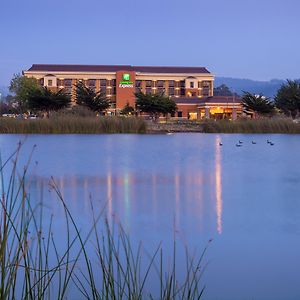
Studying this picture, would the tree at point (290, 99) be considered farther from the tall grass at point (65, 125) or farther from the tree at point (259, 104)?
the tall grass at point (65, 125)

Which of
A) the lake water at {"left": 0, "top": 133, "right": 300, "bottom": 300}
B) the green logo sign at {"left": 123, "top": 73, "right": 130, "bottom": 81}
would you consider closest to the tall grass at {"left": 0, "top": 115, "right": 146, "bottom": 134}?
the lake water at {"left": 0, "top": 133, "right": 300, "bottom": 300}

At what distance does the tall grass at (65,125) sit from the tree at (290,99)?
20.9m

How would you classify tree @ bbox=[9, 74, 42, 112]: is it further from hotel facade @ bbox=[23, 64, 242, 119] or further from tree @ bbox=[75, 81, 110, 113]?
tree @ bbox=[75, 81, 110, 113]

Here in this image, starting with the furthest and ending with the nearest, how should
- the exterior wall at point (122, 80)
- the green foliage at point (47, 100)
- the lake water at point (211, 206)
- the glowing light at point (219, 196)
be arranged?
the exterior wall at point (122, 80) → the green foliage at point (47, 100) → the glowing light at point (219, 196) → the lake water at point (211, 206)

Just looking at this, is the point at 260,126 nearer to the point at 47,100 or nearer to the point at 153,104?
the point at 153,104

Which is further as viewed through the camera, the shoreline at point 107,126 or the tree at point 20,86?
the tree at point 20,86

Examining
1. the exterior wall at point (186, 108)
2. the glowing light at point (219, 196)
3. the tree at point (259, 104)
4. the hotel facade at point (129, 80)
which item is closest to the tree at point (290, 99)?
the tree at point (259, 104)

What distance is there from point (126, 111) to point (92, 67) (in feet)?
74.5

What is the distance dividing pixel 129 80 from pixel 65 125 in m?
43.4

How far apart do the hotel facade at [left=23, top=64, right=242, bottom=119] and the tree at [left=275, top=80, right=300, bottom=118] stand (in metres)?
15.6

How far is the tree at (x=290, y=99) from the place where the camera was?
43625 mm

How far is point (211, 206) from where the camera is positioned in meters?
6.69

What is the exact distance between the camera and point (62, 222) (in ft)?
17.5

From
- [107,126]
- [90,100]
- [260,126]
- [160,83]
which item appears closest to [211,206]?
[107,126]
